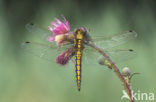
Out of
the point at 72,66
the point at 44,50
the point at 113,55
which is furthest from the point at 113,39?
the point at 72,66

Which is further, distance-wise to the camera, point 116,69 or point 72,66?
point 72,66

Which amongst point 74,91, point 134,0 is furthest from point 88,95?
point 134,0

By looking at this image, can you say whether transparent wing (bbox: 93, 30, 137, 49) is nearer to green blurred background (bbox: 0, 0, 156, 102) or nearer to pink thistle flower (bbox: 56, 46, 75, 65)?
pink thistle flower (bbox: 56, 46, 75, 65)

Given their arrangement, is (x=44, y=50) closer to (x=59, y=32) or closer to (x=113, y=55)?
(x=59, y=32)

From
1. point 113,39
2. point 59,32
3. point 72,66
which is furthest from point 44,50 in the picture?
point 72,66

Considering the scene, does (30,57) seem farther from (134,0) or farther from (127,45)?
(134,0)

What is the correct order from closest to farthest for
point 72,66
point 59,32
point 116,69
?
point 116,69 < point 59,32 < point 72,66

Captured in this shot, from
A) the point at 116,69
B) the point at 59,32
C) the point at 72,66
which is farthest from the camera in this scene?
the point at 72,66

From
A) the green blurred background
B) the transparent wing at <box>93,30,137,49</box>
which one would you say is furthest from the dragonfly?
the green blurred background
